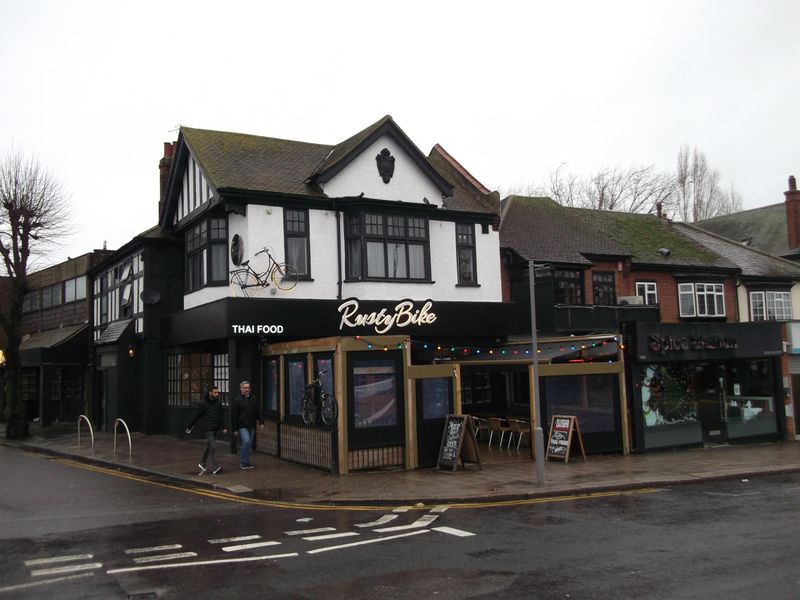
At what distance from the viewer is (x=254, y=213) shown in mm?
19672

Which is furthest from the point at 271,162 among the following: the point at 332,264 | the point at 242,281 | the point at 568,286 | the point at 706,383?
the point at 706,383

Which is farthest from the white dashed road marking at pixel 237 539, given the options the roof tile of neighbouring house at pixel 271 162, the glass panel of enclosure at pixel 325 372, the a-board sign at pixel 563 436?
the roof tile of neighbouring house at pixel 271 162

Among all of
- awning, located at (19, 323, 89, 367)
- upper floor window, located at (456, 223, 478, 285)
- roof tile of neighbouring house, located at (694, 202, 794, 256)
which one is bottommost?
awning, located at (19, 323, 89, 367)

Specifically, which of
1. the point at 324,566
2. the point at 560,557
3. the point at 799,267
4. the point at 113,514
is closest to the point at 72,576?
the point at 324,566

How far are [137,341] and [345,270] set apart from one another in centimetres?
847

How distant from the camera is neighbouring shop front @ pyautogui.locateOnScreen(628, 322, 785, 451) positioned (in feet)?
62.2

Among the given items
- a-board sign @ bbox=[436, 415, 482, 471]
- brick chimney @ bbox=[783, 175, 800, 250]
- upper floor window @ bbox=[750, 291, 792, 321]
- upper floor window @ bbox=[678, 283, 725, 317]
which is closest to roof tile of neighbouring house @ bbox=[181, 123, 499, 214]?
a-board sign @ bbox=[436, 415, 482, 471]

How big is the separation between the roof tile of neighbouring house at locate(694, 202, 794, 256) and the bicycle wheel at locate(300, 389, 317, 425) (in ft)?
108

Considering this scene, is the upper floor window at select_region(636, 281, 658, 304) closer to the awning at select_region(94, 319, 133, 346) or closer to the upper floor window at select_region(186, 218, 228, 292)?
the upper floor window at select_region(186, 218, 228, 292)

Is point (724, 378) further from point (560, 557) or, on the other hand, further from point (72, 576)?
point (72, 576)

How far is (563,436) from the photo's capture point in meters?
17.1

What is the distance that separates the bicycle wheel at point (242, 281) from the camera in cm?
1930

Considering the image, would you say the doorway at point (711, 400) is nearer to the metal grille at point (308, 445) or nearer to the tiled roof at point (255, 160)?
the metal grille at point (308, 445)

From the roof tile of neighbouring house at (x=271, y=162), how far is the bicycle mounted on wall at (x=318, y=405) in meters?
6.71
